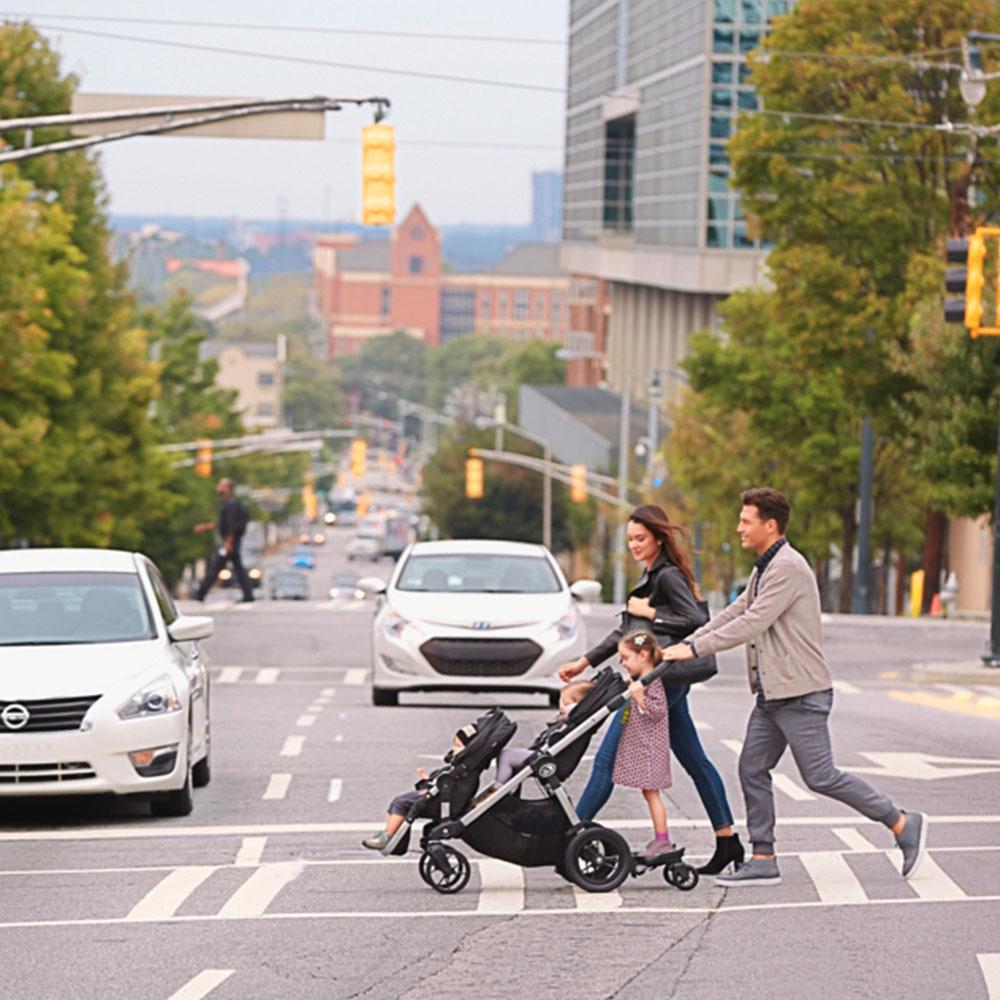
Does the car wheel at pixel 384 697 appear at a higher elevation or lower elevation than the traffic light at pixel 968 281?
lower

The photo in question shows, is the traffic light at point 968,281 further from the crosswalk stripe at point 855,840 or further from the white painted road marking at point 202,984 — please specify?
the white painted road marking at point 202,984

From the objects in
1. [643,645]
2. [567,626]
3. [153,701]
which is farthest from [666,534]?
[567,626]

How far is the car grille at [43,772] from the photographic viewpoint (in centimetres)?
1366

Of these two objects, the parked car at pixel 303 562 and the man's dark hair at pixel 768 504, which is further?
the parked car at pixel 303 562

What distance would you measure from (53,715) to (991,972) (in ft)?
19.2

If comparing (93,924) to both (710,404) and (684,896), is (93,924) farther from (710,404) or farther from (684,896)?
(710,404)

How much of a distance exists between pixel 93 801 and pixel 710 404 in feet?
138

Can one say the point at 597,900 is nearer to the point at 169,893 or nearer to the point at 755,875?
the point at 755,875

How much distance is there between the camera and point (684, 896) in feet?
37.6

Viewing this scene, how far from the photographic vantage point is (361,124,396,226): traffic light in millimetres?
25781

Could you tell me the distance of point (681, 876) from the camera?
1153 cm

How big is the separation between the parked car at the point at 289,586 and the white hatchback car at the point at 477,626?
79.1 metres

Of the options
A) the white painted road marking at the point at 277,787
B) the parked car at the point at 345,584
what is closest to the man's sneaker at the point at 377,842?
the white painted road marking at the point at 277,787

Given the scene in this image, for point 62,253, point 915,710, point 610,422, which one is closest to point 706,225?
point 610,422
